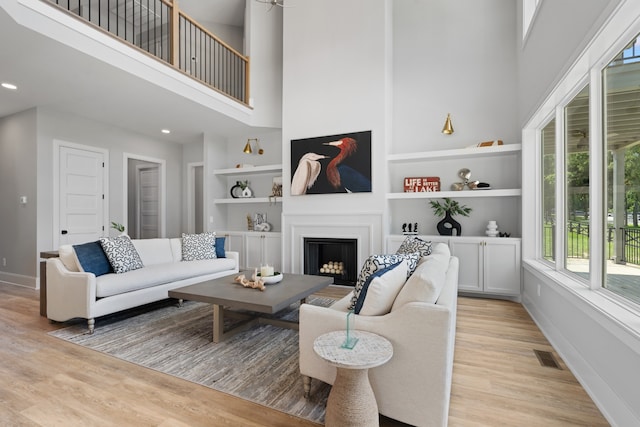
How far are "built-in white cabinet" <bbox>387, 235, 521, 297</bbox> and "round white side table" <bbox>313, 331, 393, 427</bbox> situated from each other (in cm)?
331

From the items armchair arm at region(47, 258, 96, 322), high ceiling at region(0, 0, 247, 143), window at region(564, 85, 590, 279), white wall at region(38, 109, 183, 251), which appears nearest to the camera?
window at region(564, 85, 590, 279)

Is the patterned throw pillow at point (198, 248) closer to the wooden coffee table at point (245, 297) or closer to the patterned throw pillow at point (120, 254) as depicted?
the patterned throw pillow at point (120, 254)

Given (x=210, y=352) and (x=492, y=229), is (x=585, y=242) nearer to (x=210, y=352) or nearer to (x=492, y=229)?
(x=492, y=229)

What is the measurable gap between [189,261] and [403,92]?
428 centimetres

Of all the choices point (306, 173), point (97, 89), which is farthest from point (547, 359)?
point (97, 89)

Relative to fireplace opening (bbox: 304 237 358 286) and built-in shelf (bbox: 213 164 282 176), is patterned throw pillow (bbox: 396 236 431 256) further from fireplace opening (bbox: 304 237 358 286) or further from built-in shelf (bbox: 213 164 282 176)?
built-in shelf (bbox: 213 164 282 176)

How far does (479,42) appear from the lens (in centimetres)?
483

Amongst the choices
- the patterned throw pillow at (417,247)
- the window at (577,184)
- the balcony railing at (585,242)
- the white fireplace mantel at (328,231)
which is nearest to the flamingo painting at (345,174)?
the white fireplace mantel at (328,231)

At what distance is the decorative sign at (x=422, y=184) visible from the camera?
4914 mm

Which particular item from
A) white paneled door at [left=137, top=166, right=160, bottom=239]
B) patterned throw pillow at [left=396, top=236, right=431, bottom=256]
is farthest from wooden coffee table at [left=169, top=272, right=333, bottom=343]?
white paneled door at [left=137, top=166, right=160, bottom=239]

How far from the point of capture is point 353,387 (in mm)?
1540

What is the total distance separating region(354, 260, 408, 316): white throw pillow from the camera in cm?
186

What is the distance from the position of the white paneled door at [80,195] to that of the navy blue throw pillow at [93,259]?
2.39 meters

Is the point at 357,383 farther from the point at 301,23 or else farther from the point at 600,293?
the point at 301,23
